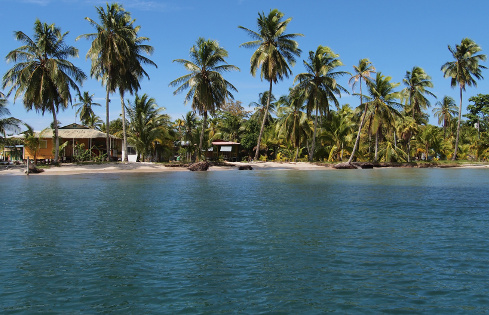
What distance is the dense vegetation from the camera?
3312 cm

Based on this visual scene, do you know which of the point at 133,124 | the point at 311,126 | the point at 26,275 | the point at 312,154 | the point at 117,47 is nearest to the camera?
the point at 26,275

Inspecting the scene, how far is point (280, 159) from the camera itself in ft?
165

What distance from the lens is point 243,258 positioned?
25.3 ft

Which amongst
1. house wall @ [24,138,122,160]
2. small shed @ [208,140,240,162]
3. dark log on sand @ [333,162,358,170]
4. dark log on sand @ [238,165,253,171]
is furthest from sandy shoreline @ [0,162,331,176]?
small shed @ [208,140,240,162]

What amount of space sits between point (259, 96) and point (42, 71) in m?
30.8

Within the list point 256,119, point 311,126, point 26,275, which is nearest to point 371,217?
point 26,275

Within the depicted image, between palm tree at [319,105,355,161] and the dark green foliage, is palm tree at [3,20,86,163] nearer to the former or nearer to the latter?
palm tree at [319,105,355,161]

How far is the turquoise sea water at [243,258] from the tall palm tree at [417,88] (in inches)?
1552

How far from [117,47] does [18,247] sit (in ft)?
92.8

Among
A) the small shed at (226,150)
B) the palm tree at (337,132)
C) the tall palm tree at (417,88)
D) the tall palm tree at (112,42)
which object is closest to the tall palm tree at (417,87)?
the tall palm tree at (417,88)

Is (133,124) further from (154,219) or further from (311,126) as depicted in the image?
(154,219)

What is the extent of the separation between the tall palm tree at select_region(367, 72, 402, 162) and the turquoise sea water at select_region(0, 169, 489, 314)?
1059 inches

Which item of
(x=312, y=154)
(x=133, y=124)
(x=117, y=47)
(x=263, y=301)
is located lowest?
(x=263, y=301)

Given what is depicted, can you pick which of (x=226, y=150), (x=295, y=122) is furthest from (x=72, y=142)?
(x=295, y=122)
